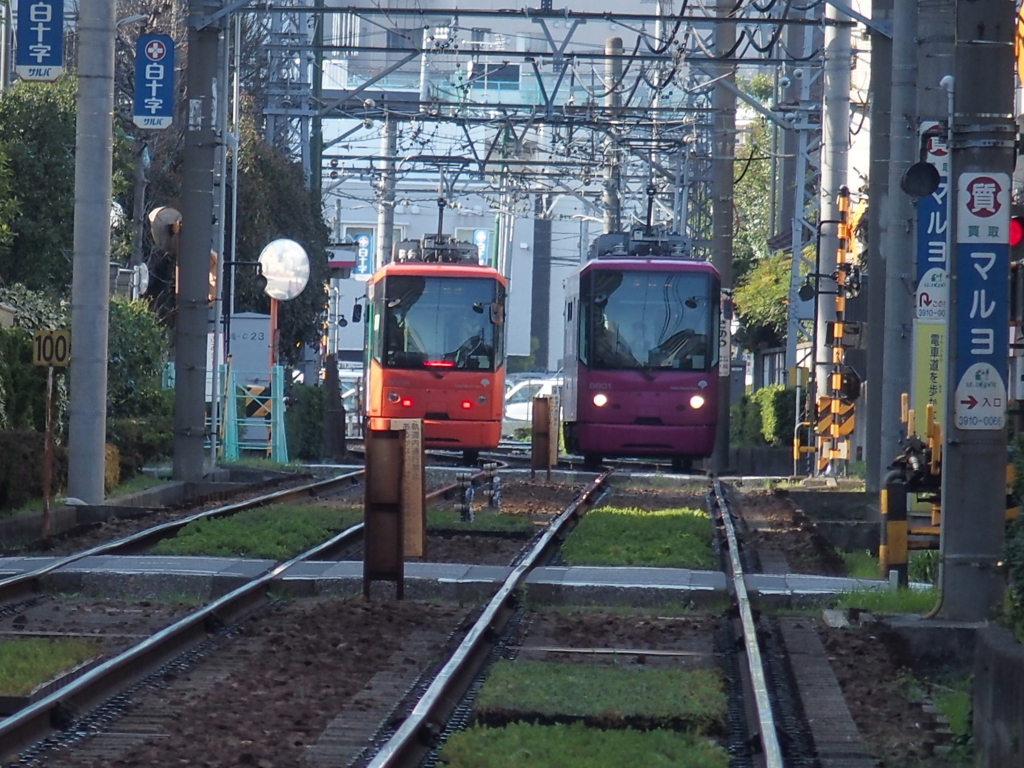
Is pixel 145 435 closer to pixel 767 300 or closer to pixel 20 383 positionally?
pixel 20 383

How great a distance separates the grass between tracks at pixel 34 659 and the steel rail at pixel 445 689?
1906mm

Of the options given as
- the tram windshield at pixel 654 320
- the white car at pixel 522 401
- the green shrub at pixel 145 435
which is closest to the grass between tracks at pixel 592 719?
the green shrub at pixel 145 435

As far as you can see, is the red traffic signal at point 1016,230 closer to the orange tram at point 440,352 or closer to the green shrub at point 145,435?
the green shrub at point 145,435

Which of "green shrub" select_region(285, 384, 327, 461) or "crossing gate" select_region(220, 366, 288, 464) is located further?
"green shrub" select_region(285, 384, 327, 461)

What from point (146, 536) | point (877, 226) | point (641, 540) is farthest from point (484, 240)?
point (146, 536)

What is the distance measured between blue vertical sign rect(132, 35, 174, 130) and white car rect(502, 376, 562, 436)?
29151 mm

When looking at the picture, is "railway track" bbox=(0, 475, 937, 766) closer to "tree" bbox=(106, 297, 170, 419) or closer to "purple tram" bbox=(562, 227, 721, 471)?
"tree" bbox=(106, 297, 170, 419)

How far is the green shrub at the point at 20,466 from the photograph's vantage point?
1689 cm

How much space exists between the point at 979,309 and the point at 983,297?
68mm

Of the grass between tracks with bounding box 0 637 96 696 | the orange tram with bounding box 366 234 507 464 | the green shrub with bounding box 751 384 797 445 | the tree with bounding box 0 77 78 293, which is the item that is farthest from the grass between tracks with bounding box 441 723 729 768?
the green shrub with bounding box 751 384 797 445

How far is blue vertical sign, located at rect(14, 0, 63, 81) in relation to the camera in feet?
63.9

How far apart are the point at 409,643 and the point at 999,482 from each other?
11.2 ft

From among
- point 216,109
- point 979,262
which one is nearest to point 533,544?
point 979,262

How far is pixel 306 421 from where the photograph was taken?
3438 centimetres
